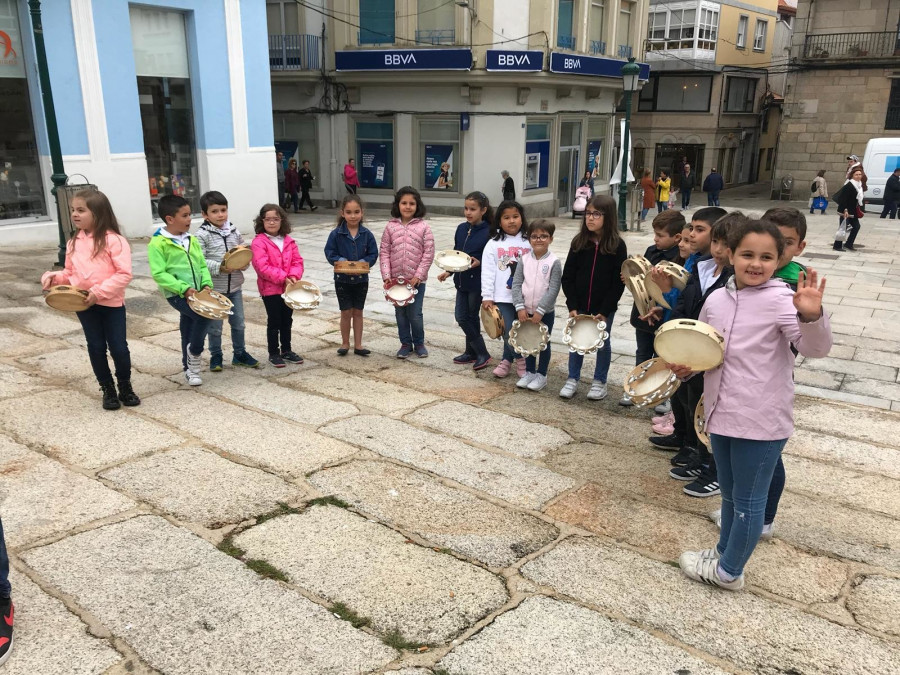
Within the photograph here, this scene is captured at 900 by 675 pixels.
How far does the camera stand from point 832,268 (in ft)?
41.5

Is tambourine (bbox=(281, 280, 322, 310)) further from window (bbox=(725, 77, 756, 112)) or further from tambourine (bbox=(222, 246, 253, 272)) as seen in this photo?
window (bbox=(725, 77, 756, 112))

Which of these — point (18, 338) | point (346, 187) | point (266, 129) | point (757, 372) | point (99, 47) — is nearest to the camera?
point (757, 372)

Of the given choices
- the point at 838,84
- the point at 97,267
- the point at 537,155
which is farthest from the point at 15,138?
the point at 838,84

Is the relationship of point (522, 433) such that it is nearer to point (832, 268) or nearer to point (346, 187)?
point (832, 268)

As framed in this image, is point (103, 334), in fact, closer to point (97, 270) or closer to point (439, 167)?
point (97, 270)

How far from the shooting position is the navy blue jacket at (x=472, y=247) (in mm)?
6555

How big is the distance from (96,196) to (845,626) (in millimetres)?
5138

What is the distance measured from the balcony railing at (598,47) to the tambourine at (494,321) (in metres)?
18.6

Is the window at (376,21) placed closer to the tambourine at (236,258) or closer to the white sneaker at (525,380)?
the tambourine at (236,258)

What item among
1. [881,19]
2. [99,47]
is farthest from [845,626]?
[881,19]

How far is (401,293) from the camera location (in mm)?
6789

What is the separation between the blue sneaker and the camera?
6707 mm

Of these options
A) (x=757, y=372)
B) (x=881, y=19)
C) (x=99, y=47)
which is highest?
(x=881, y=19)

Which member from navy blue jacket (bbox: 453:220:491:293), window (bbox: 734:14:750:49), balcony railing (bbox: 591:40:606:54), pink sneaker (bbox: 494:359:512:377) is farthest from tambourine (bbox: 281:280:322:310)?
window (bbox: 734:14:750:49)
